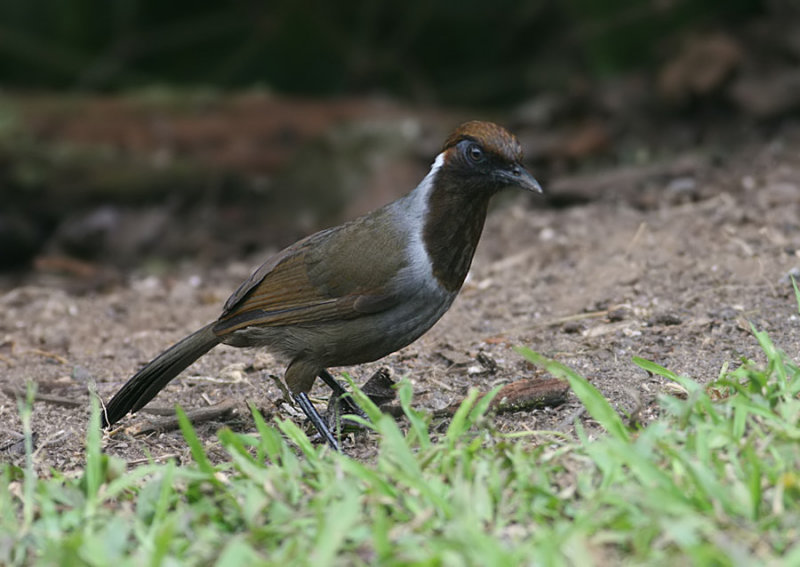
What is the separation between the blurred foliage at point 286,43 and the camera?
31.8 feet

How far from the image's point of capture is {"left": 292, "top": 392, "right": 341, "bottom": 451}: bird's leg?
13.9 ft

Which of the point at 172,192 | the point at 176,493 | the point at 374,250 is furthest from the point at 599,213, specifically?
the point at 176,493

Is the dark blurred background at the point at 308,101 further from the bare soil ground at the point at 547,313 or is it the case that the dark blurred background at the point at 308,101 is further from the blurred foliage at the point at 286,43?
the bare soil ground at the point at 547,313

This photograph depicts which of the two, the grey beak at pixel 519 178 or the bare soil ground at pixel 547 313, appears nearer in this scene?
the grey beak at pixel 519 178

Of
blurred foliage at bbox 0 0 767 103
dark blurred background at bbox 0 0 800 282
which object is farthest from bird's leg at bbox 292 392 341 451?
blurred foliage at bbox 0 0 767 103

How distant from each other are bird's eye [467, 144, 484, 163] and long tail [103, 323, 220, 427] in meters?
1.33

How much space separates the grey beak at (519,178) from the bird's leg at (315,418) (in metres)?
1.22

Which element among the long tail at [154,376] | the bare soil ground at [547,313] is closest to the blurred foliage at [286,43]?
the bare soil ground at [547,313]

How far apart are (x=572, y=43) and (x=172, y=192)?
374 cm

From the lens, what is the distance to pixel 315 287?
15.1 feet

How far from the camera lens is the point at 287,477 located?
11.4 ft

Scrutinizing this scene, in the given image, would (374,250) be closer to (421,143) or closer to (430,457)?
(430,457)

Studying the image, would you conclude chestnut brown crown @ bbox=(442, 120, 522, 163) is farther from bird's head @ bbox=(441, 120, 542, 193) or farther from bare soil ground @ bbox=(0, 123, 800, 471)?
bare soil ground @ bbox=(0, 123, 800, 471)

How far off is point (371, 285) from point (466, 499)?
1469 millimetres
